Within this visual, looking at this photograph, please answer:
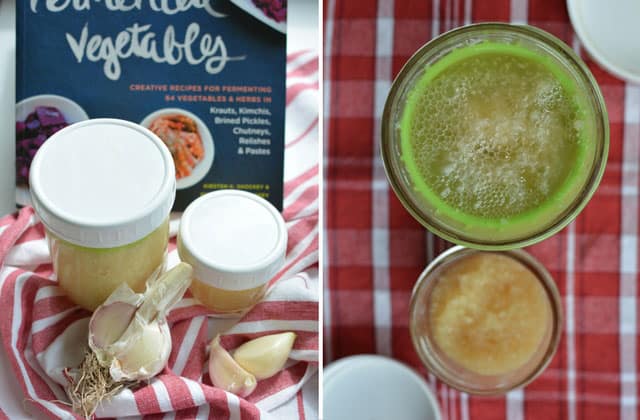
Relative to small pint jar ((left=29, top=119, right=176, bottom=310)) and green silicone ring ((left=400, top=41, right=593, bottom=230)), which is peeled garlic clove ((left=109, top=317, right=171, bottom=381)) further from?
green silicone ring ((left=400, top=41, right=593, bottom=230))

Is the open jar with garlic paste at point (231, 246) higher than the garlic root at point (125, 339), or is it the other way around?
the open jar with garlic paste at point (231, 246)

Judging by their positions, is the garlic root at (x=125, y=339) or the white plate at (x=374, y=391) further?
the white plate at (x=374, y=391)

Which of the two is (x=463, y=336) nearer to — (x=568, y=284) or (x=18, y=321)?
(x=568, y=284)

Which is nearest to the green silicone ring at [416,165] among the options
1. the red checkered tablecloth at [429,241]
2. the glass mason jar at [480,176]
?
the glass mason jar at [480,176]

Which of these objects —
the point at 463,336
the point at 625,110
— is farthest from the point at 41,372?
the point at 625,110

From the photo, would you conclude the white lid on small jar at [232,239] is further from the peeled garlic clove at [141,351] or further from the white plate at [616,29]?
the white plate at [616,29]

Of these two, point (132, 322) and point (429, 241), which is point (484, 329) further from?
point (132, 322)

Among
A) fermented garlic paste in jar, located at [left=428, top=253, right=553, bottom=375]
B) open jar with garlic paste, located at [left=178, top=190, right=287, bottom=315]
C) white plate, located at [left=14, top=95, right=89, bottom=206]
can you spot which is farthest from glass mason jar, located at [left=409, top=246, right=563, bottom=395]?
white plate, located at [left=14, top=95, right=89, bottom=206]
